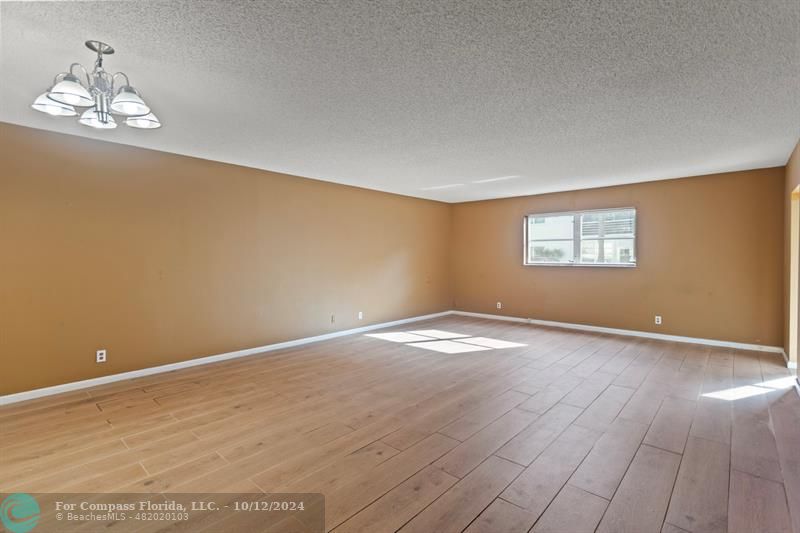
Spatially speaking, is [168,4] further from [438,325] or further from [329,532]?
[438,325]

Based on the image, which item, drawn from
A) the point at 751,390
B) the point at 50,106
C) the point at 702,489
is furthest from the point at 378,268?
the point at 702,489

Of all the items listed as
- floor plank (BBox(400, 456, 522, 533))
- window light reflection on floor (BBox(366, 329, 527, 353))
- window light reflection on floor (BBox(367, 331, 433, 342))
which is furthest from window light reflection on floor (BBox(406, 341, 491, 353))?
floor plank (BBox(400, 456, 522, 533))

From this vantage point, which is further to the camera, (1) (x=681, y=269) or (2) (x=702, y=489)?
(1) (x=681, y=269)

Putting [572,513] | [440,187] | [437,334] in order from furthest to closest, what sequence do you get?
[440,187] → [437,334] → [572,513]

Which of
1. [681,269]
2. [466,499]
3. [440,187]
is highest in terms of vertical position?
[440,187]

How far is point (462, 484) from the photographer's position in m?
2.08

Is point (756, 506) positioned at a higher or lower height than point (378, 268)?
lower

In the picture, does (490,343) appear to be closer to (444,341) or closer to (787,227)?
(444,341)

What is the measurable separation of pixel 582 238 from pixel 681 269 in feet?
4.88

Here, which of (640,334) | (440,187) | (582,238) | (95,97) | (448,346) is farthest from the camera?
(582,238)

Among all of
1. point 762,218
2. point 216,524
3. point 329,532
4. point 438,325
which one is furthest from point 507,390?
point 762,218

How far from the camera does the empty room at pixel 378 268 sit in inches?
73.4

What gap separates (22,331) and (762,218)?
831 centimetres

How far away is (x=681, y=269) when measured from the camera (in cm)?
539
